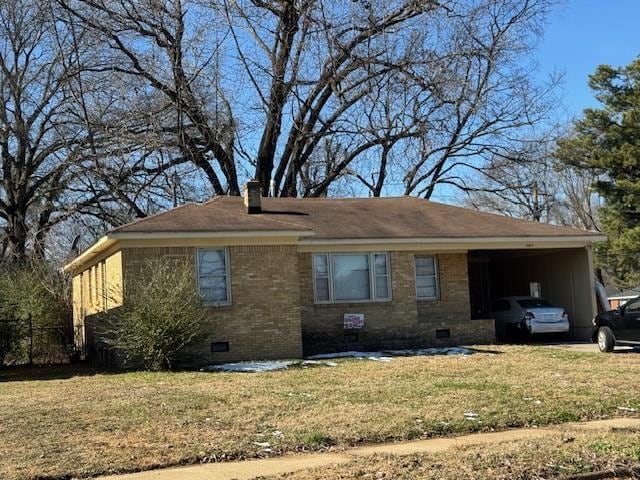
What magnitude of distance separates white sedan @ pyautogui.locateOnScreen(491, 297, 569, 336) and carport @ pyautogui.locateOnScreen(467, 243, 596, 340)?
2.32 ft

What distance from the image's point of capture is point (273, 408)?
10703mm

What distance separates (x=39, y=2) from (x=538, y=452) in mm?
24806

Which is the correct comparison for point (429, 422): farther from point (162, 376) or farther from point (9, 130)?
point (9, 130)

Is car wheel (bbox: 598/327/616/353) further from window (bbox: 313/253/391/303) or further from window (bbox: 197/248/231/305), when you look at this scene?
window (bbox: 197/248/231/305)

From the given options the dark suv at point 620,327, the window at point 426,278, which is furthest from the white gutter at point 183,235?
the dark suv at point 620,327

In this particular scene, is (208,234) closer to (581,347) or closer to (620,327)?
(620,327)

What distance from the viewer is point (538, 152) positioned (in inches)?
1396

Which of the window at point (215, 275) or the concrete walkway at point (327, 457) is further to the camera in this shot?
the window at point (215, 275)

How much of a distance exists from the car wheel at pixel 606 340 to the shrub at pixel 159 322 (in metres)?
9.68

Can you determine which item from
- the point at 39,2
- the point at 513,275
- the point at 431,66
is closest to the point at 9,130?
the point at 39,2

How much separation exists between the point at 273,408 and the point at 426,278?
40.4 ft

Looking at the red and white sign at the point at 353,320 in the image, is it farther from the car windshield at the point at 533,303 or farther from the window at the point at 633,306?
the window at the point at 633,306

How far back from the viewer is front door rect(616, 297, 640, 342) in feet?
58.0

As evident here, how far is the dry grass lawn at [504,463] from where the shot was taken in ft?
23.2
